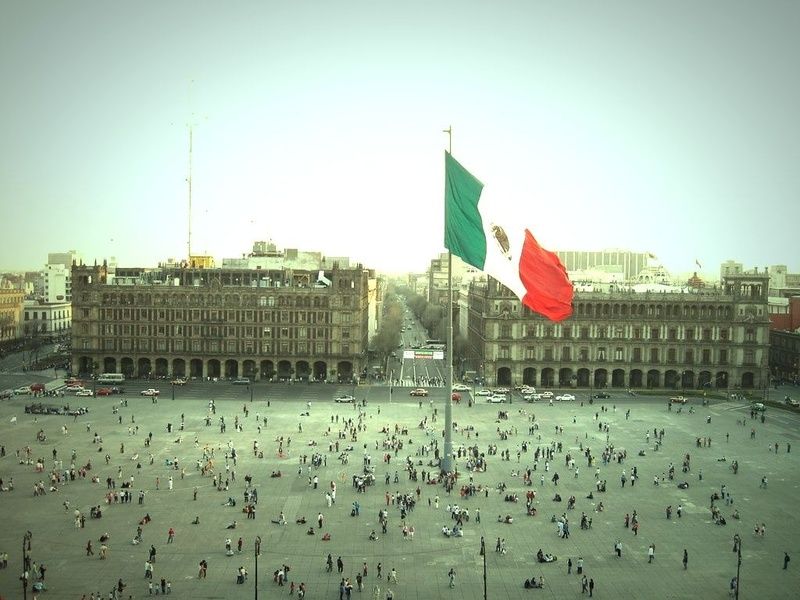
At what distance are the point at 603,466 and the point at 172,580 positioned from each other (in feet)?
136

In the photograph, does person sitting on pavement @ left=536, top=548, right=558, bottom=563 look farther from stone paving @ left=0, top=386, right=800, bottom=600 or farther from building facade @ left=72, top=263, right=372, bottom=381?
building facade @ left=72, top=263, right=372, bottom=381

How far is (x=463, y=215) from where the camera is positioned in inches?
1930

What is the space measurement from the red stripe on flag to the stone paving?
15.6m

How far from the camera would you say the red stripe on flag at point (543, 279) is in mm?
42688

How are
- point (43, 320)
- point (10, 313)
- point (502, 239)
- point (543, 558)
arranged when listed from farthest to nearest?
Result: 1. point (43, 320)
2. point (10, 313)
3. point (502, 239)
4. point (543, 558)

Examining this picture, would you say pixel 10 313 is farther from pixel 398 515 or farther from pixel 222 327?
pixel 398 515

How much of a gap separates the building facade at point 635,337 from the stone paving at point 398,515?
25930mm

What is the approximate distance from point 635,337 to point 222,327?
6462 cm

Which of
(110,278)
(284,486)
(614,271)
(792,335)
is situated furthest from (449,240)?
(614,271)

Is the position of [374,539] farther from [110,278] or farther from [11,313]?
[11,313]

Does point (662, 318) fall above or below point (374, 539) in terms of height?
above

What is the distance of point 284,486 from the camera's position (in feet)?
197

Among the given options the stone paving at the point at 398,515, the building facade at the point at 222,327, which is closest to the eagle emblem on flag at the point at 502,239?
the stone paving at the point at 398,515

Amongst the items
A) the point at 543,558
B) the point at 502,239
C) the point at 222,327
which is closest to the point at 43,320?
the point at 222,327
